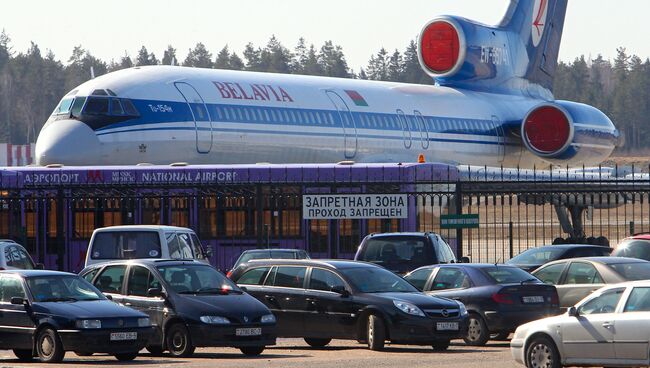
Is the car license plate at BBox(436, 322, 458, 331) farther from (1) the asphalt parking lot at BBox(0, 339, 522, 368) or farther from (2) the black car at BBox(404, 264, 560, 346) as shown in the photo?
(2) the black car at BBox(404, 264, 560, 346)

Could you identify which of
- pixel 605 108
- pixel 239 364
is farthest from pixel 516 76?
pixel 605 108

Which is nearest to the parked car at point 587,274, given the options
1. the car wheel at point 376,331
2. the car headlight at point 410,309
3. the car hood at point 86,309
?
the car headlight at point 410,309

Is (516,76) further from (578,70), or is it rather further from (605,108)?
(578,70)

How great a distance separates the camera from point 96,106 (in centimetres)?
3894

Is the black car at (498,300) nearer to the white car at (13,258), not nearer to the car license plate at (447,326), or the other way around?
the car license plate at (447,326)

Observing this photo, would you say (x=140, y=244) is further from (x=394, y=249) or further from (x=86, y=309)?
(x=86, y=309)

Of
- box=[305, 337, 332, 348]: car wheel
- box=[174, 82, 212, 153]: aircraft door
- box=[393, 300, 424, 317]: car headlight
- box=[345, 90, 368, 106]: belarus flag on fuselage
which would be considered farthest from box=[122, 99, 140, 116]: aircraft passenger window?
box=[393, 300, 424, 317]: car headlight

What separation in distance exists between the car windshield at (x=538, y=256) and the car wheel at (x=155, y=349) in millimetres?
9671

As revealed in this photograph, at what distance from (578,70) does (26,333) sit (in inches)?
7276

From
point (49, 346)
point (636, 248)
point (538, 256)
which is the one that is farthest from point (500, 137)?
point (49, 346)

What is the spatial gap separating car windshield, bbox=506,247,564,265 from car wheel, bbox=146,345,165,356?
31.7 ft

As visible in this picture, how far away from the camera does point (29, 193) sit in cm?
3412

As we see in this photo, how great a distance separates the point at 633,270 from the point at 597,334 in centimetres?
635

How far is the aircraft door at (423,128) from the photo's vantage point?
165 feet
